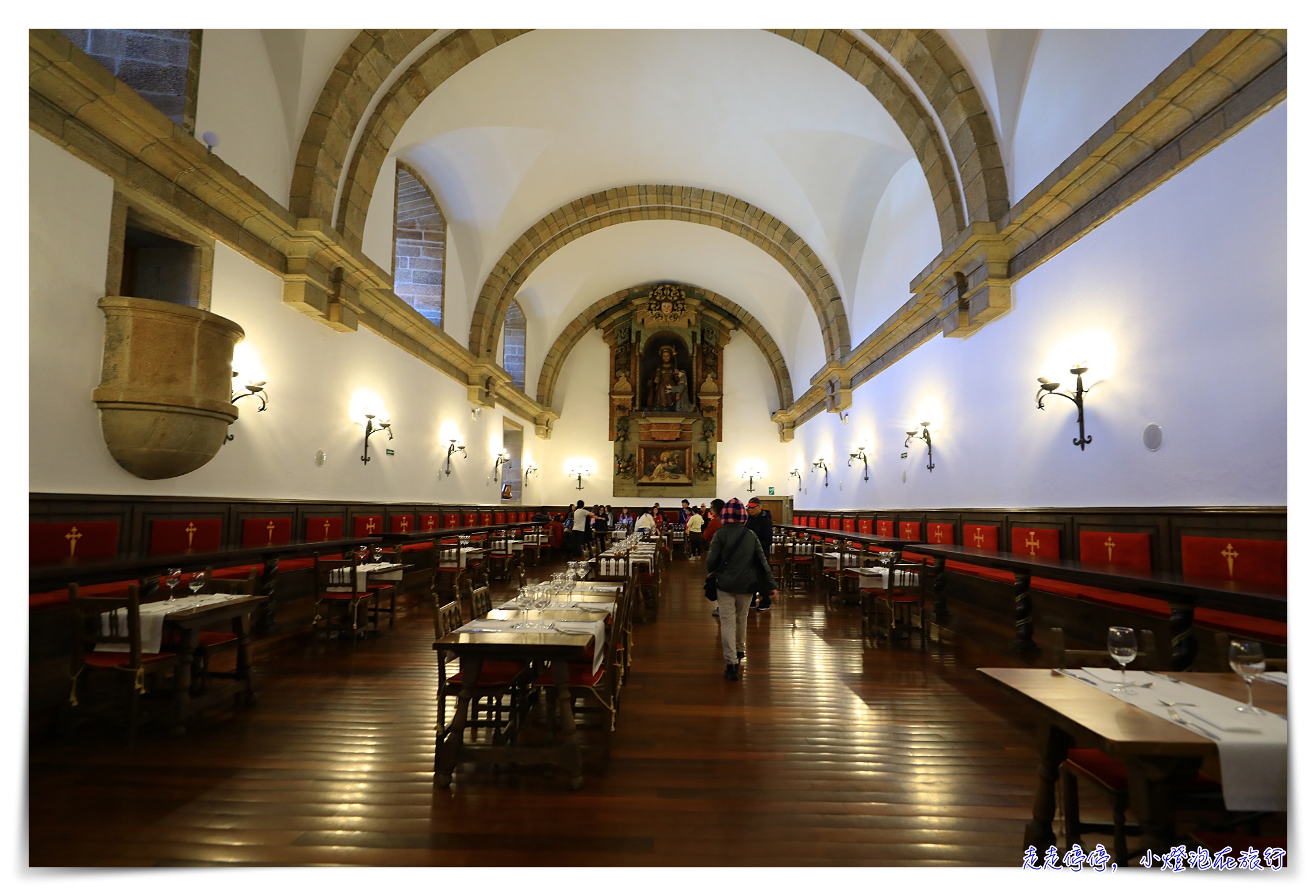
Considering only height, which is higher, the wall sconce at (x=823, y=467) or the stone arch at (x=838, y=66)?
the stone arch at (x=838, y=66)

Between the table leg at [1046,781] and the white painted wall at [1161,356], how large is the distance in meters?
3.03

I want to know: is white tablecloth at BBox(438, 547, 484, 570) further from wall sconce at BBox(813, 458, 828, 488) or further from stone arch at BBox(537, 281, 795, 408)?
stone arch at BBox(537, 281, 795, 408)

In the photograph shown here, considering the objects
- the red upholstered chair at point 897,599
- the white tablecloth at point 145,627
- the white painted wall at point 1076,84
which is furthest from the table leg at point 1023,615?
the white tablecloth at point 145,627

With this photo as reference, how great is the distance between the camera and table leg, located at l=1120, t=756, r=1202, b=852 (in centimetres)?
172

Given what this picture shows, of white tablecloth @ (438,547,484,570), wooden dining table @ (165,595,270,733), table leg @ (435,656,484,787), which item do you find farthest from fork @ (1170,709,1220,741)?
white tablecloth @ (438,547,484,570)

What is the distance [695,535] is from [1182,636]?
1335cm

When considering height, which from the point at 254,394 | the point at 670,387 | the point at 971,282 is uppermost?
the point at 670,387

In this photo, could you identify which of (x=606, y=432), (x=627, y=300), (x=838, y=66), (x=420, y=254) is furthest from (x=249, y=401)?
(x=627, y=300)

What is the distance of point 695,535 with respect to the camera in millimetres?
16875

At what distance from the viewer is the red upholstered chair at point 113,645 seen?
11.5 feet

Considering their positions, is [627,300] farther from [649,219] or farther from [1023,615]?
[1023,615]

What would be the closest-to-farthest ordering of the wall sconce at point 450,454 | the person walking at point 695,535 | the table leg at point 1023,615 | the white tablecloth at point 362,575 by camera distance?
the table leg at point 1023,615
the white tablecloth at point 362,575
the wall sconce at point 450,454
the person walking at point 695,535

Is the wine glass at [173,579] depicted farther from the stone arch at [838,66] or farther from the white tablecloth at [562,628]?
the stone arch at [838,66]

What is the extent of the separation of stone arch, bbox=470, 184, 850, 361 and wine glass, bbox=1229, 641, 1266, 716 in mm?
12459
